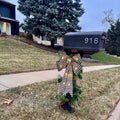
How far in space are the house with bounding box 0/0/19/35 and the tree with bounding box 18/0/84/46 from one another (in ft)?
13.5

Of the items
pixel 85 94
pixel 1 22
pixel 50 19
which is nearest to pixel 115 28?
pixel 50 19

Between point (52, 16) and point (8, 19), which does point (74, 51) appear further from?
point (8, 19)

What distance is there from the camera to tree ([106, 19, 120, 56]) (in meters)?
27.1

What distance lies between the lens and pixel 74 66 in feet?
8.36

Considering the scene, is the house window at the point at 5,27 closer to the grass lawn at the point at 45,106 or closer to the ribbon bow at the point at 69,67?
the grass lawn at the point at 45,106

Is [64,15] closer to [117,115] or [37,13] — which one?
[37,13]

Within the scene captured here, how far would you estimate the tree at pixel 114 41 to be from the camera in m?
27.1

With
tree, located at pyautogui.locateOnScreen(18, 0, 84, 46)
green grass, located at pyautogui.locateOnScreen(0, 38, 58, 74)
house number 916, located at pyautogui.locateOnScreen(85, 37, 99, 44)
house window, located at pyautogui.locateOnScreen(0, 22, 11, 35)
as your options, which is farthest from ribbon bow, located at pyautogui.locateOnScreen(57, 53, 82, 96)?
house window, located at pyautogui.locateOnScreen(0, 22, 11, 35)

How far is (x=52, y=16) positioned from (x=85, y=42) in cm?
1553

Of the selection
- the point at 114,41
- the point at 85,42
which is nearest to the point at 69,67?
the point at 85,42

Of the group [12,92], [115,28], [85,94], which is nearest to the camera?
[12,92]

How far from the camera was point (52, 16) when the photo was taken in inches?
665

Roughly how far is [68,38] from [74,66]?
1.91 ft

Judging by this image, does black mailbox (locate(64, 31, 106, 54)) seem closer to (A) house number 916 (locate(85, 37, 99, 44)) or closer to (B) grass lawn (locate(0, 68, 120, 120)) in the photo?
(A) house number 916 (locate(85, 37, 99, 44))
